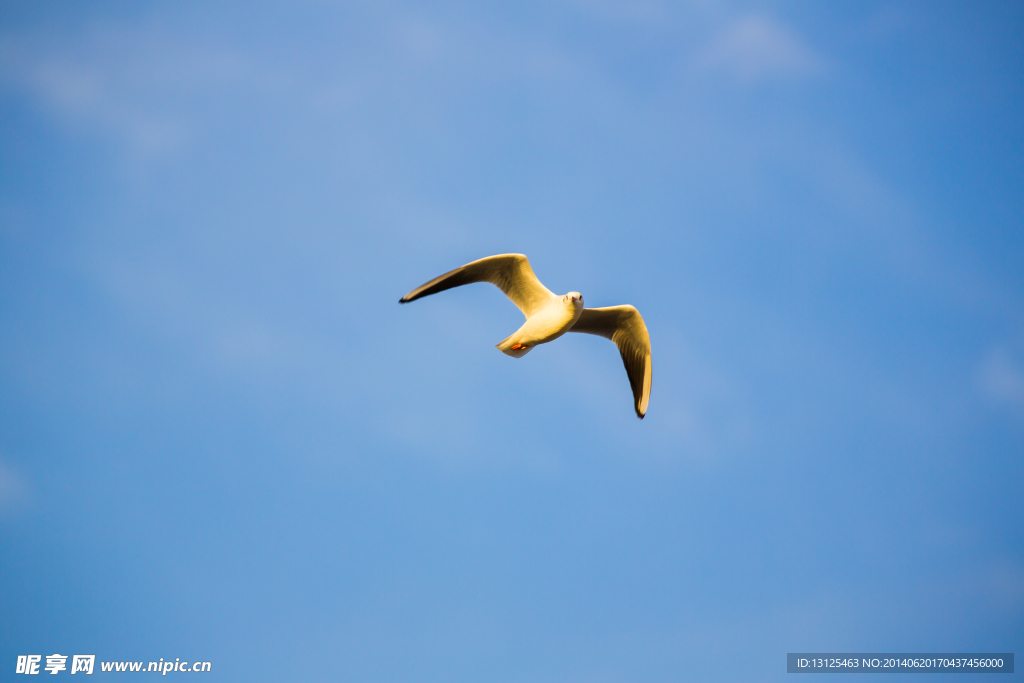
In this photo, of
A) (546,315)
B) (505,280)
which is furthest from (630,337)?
(505,280)

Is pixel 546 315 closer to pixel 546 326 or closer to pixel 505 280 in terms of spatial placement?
pixel 546 326

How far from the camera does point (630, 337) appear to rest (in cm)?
2602

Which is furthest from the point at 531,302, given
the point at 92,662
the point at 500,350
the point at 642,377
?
the point at 92,662

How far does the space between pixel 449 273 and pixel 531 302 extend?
235 centimetres

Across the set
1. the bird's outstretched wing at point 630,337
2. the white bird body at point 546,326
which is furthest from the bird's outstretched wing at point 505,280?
the bird's outstretched wing at point 630,337

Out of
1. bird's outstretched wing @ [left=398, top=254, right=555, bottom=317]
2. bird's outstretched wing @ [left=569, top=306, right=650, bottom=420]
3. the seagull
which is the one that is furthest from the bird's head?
bird's outstretched wing @ [left=569, top=306, right=650, bottom=420]

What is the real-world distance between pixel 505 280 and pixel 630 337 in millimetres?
3810

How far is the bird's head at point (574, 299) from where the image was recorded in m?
23.8

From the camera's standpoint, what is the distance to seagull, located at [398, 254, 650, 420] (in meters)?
24.1

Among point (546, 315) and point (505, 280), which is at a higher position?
point (505, 280)

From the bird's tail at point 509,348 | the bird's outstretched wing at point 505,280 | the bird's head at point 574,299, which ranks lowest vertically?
the bird's tail at point 509,348

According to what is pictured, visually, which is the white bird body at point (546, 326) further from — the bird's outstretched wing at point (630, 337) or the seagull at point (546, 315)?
the bird's outstretched wing at point (630, 337)

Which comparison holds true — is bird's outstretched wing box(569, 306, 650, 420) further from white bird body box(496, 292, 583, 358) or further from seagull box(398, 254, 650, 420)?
white bird body box(496, 292, 583, 358)

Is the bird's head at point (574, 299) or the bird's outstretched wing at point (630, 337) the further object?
the bird's outstretched wing at point (630, 337)
